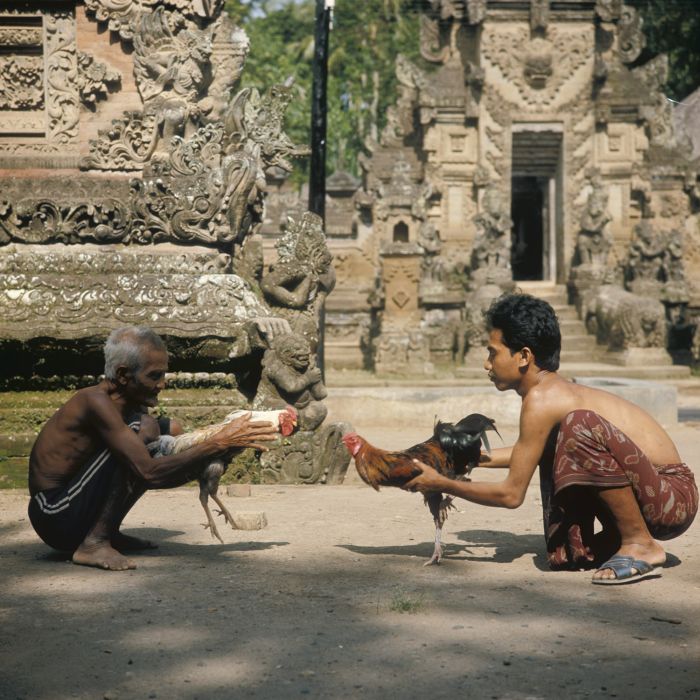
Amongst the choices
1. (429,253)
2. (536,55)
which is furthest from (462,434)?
(536,55)

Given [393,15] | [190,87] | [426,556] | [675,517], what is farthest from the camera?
[393,15]

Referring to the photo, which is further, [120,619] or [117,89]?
[117,89]

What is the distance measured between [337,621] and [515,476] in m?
1.08

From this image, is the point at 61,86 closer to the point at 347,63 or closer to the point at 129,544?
the point at 129,544

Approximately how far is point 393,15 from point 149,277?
132 ft

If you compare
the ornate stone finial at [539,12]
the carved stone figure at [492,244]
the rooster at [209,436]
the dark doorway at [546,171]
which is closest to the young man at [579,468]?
the rooster at [209,436]

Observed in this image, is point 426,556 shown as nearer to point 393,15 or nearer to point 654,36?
point 654,36

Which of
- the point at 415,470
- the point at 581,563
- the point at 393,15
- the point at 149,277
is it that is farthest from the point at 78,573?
the point at 393,15

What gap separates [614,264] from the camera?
2672 cm

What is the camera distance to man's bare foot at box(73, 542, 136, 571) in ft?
15.5

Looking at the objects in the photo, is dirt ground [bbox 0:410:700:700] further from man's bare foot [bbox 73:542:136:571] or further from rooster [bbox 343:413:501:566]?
rooster [bbox 343:413:501:566]

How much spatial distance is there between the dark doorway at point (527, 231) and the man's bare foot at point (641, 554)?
2677 centimetres

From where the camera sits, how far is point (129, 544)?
16.9 feet

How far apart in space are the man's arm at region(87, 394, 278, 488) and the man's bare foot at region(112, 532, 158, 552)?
0.54 m
